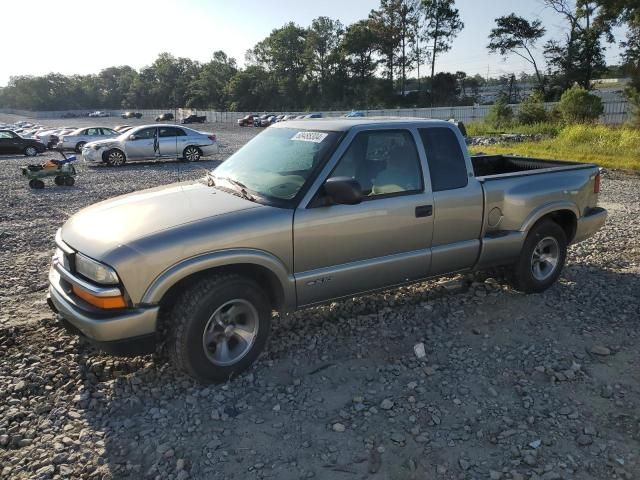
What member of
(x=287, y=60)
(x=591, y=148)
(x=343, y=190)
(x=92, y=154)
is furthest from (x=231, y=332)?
(x=287, y=60)

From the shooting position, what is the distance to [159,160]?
2009 centimetres

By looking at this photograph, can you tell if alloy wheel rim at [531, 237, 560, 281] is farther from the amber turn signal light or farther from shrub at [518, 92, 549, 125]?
shrub at [518, 92, 549, 125]

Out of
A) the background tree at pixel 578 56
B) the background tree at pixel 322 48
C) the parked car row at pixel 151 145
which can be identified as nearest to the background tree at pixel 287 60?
the background tree at pixel 322 48

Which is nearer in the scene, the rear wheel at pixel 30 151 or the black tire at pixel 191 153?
the black tire at pixel 191 153

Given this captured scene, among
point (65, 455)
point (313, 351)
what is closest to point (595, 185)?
point (313, 351)

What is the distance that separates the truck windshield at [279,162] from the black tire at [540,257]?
8.33ft

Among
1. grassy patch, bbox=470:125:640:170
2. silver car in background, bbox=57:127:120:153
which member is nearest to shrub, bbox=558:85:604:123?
grassy patch, bbox=470:125:640:170

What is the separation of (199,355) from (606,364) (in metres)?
3.21

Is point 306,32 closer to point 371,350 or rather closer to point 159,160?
point 159,160

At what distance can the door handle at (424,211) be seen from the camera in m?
4.46

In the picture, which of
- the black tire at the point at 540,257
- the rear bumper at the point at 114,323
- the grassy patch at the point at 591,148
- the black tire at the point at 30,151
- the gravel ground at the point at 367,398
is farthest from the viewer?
the black tire at the point at 30,151

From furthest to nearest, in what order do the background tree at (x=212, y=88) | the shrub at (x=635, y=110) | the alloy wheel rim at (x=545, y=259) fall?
1. the background tree at (x=212, y=88)
2. the shrub at (x=635, y=110)
3. the alloy wheel rim at (x=545, y=259)

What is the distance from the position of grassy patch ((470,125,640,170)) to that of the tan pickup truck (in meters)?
12.2

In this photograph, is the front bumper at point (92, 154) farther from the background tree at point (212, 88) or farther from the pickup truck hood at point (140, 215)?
the background tree at point (212, 88)
